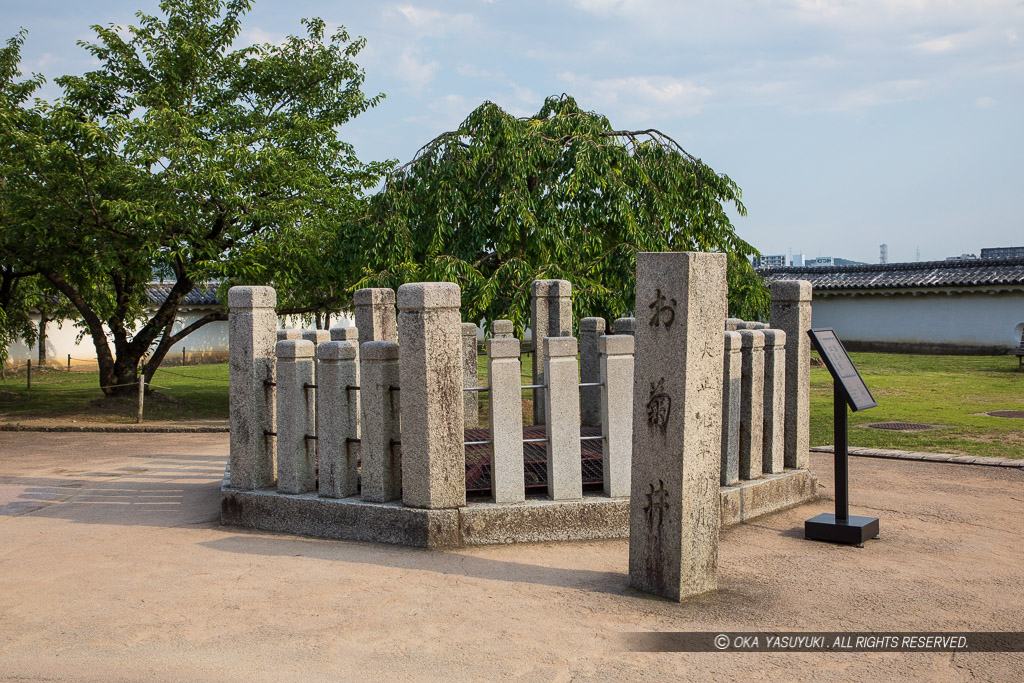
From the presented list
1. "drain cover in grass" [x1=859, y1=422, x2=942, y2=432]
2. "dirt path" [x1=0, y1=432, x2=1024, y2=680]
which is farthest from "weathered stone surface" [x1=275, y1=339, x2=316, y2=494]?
"drain cover in grass" [x1=859, y1=422, x2=942, y2=432]

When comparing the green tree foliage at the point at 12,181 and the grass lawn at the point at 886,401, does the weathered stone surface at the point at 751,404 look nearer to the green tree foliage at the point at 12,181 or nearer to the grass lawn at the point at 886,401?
the grass lawn at the point at 886,401

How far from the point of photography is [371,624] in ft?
14.6

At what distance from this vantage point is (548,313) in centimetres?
927

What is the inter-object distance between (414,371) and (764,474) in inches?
128

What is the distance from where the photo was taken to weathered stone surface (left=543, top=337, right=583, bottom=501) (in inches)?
235

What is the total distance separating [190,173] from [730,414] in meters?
10.1

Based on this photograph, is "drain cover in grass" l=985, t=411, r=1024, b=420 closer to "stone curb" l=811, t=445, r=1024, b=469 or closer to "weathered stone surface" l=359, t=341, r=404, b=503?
"stone curb" l=811, t=445, r=1024, b=469

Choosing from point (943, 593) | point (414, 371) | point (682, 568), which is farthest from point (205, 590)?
point (943, 593)

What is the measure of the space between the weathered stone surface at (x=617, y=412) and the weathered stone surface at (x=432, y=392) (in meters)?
1.10

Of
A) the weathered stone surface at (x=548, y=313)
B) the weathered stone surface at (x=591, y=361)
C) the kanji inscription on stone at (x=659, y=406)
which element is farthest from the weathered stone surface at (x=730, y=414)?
the weathered stone surface at (x=548, y=313)

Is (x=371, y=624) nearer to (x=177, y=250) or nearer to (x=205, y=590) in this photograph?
(x=205, y=590)

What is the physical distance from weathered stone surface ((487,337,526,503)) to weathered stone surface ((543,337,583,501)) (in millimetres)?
223

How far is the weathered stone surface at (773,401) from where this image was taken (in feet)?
22.9

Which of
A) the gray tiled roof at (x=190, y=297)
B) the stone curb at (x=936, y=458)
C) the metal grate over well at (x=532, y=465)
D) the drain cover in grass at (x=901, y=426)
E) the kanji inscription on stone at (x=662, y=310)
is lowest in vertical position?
the stone curb at (x=936, y=458)
